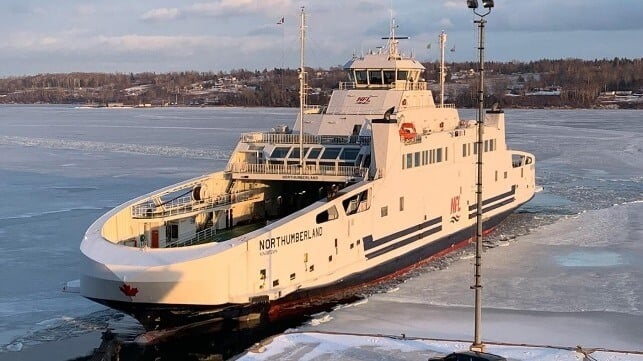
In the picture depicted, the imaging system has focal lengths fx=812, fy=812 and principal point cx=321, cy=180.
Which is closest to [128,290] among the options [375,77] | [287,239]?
[287,239]

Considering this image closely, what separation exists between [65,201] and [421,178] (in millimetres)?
15992

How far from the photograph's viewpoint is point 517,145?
5294 cm

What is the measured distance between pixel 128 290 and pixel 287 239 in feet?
12.2

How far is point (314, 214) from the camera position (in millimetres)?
18672

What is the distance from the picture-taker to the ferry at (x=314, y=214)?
16297 millimetres

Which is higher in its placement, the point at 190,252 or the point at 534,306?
the point at 190,252

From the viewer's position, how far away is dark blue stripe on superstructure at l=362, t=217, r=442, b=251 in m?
20.9

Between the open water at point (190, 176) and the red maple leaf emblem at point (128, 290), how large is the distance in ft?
4.15

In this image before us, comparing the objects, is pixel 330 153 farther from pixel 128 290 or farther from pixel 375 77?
pixel 128 290

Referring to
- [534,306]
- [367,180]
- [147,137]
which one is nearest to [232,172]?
[367,180]

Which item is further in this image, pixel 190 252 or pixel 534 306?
pixel 534 306

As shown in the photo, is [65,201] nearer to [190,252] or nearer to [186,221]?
[186,221]

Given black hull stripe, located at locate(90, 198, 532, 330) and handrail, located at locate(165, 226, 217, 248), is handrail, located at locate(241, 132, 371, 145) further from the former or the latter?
black hull stripe, located at locate(90, 198, 532, 330)

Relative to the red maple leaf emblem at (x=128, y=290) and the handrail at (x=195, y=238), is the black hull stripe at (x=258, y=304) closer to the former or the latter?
the red maple leaf emblem at (x=128, y=290)
